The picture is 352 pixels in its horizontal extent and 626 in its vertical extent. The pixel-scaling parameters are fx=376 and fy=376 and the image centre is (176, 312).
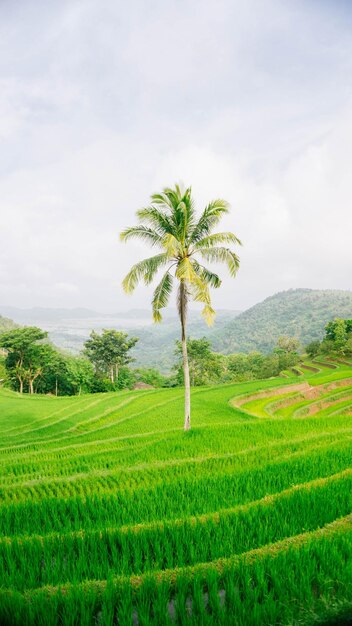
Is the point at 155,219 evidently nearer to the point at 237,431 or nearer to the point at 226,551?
the point at 237,431

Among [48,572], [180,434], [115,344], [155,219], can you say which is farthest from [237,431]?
[115,344]

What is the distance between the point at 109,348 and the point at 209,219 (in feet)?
135

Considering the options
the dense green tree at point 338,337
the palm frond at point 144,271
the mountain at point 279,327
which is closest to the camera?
the palm frond at point 144,271

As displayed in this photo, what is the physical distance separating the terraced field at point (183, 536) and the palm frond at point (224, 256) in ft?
17.6

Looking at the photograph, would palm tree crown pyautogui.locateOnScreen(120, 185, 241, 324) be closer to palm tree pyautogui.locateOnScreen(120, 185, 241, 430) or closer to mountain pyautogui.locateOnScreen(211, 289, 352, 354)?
palm tree pyautogui.locateOnScreen(120, 185, 241, 430)

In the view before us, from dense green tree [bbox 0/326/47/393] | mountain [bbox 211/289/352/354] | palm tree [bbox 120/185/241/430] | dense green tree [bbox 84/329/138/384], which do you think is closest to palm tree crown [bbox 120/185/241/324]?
palm tree [bbox 120/185/241/430]

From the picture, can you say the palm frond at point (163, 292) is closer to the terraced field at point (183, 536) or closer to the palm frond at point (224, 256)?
the palm frond at point (224, 256)

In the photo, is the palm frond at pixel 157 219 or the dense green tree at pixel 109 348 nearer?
the palm frond at pixel 157 219

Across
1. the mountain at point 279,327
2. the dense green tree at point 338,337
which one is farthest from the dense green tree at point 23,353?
the mountain at point 279,327

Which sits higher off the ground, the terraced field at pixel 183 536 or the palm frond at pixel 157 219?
the palm frond at pixel 157 219

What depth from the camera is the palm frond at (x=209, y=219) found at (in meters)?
12.0

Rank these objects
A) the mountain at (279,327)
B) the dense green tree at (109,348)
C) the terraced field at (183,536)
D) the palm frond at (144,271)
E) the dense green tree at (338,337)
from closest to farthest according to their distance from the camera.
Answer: the terraced field at (183,536) < the palm frond at (144,271) < the dense green tree at (338,337) < the dense green tree at (109,348) < the mountain at (279,327)

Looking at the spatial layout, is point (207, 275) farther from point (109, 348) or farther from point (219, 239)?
point (109, 348)

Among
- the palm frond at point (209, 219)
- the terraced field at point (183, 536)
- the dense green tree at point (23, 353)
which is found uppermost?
the palm frond at point (209, 219)
